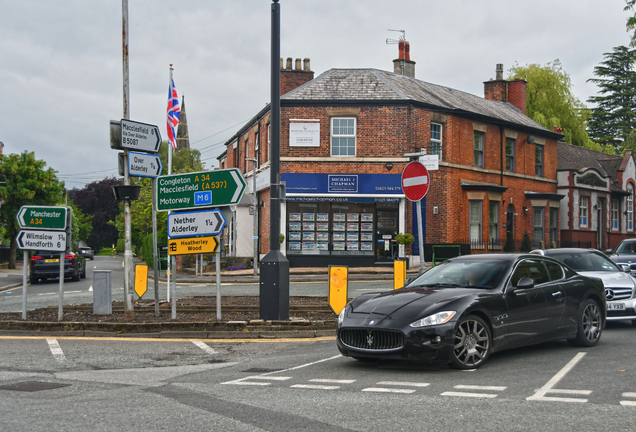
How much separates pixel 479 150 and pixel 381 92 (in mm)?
6842

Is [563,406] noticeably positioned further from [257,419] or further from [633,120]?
[633,120]

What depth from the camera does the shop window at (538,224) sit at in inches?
1399

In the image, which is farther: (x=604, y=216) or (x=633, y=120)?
(x=633, y=120)

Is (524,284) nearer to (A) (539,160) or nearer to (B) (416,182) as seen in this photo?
(B) (416,182)

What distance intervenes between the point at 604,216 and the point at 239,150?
79.2ft

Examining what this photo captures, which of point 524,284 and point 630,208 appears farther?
point 630,208

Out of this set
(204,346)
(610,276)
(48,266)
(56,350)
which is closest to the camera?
(56,350)

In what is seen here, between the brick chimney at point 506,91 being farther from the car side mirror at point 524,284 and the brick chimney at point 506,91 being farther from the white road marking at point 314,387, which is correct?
the white road marking at point 314,387

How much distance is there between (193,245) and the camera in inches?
466

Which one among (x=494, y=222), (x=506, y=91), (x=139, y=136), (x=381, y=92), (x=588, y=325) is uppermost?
(x=506, y=91)

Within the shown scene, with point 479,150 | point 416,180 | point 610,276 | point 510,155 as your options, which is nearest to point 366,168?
point 479,150

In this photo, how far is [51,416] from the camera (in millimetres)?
5328

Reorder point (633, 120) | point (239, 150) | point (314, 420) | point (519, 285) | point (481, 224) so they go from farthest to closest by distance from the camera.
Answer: point (633, 120), point (239, 150), point (481, 224), point (519, 285), point (314, 420)

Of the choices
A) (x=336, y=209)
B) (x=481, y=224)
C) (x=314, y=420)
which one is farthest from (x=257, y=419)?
(x=481, y=224)
